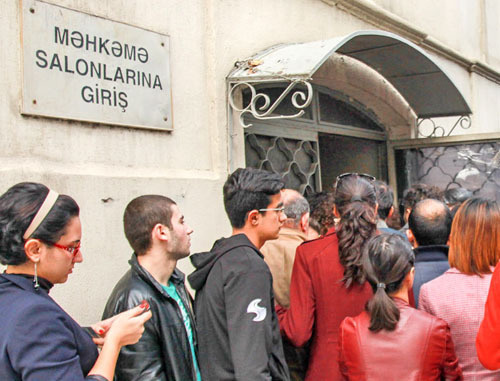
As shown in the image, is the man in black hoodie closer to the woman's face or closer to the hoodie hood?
the hoodie hood

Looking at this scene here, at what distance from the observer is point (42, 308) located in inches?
70.2

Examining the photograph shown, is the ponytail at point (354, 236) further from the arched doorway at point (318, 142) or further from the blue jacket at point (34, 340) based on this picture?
the arched doorway at point (318, 142)

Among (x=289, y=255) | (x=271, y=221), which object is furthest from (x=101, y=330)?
(x=289, y=255)

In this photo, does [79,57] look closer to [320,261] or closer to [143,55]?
[143,55]

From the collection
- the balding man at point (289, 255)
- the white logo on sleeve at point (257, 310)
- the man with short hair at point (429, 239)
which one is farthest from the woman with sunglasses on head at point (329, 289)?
the white logo on sleeve at point (257, 310)

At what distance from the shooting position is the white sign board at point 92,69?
Answer: 3262mm

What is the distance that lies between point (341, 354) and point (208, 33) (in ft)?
8.51

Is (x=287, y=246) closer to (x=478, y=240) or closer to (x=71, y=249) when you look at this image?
(x=478, y=240)

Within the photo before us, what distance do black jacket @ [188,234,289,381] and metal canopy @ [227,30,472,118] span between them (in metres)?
1.85

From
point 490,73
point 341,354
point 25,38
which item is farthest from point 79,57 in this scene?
point 490,73

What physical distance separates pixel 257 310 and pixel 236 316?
0.28 feet

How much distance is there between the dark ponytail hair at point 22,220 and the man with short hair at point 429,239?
6.24ft

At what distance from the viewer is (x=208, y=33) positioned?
14.4 feet

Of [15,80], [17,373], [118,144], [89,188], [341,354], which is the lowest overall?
[341,354]
